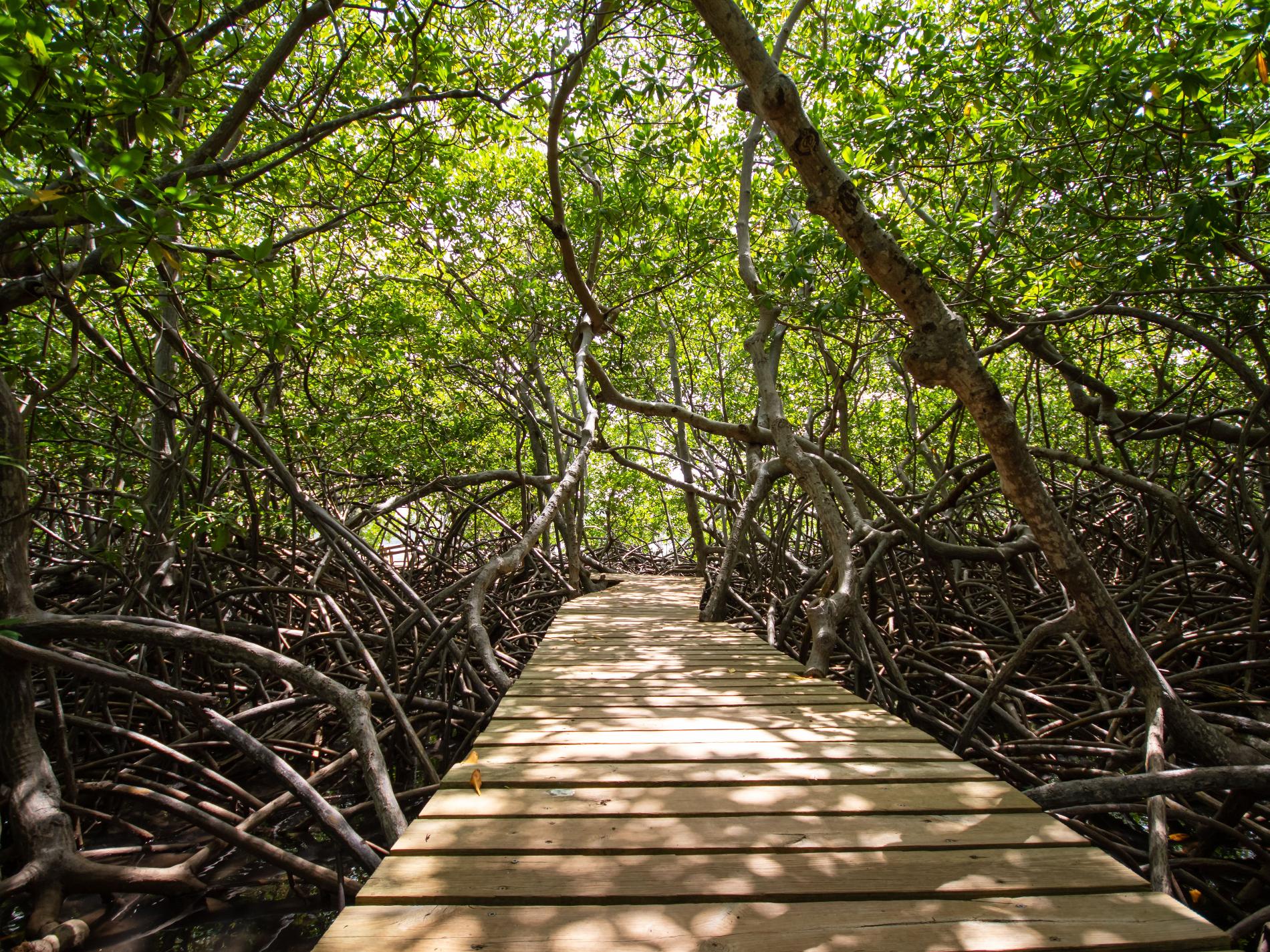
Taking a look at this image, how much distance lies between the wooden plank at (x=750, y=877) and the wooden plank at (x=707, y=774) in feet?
1.12

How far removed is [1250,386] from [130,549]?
19.6 feet

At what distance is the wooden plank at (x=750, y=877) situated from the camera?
1.08m

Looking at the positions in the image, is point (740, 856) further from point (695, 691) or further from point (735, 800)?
point (695, 691)

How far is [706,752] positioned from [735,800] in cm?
32

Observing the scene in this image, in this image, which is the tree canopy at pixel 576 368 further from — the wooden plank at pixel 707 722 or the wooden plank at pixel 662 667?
the wooden plank at pixel 707 722

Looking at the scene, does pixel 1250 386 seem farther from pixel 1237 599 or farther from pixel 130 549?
pixel 130 549

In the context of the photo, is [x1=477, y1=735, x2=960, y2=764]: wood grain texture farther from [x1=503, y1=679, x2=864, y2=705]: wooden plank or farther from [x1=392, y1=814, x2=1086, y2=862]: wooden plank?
[x1=503, y1=679, x2=864, y2=705]: wooden plank

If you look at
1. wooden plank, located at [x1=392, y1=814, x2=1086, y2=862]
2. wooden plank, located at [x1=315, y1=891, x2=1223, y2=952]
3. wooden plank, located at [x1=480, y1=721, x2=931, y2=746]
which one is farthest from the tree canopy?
wooden plank, located at [x1=315, y1=891, x2=1223, y2=952]

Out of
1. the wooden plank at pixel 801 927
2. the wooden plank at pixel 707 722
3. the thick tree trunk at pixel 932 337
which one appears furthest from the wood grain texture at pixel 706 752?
the thick tree trunk at pixel 932 337

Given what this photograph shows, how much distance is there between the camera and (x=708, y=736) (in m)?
1.89

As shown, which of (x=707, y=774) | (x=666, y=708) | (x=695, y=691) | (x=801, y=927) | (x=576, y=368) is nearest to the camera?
(x=801, y=927)

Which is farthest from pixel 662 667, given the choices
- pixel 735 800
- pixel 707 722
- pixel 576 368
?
pixel 576 368

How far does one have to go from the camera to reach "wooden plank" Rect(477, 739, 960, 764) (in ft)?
5.59

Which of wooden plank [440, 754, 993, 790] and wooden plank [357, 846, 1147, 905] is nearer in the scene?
wooden plank [357, 846, 1147, 905]
